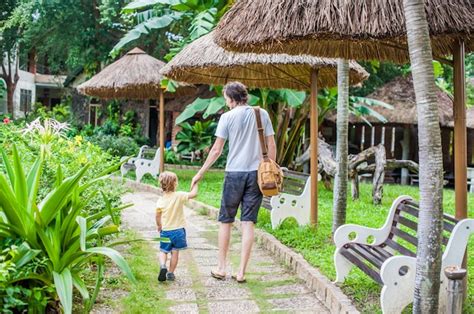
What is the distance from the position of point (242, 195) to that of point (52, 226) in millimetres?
1875

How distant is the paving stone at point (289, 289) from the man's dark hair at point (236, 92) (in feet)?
5.39

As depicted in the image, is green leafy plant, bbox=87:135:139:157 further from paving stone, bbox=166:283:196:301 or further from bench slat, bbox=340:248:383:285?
bench slat, bbox=340:248:383:285

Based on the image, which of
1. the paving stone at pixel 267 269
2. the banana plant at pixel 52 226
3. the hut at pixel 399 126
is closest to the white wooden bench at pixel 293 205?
the paving stone at pixel 267 269

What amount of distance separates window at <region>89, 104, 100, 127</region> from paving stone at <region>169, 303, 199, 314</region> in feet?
65.1

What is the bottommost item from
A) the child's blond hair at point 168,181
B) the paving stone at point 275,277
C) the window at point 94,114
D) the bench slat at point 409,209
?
the paving stone at point 275,277

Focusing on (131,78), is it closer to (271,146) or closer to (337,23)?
(271,146)

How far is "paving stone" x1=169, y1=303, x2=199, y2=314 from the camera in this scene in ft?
14.4

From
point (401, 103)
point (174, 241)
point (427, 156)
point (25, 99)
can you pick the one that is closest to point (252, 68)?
point (174, 241)

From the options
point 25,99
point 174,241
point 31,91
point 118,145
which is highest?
point 31,91

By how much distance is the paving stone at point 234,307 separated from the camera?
4.45 metres

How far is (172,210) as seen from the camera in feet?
17.0

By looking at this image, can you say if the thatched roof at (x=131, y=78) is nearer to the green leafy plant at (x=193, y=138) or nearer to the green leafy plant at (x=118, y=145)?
the green leafy plant at (x=118, y=145)

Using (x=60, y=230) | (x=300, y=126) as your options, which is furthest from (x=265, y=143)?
(x=300, y=126)

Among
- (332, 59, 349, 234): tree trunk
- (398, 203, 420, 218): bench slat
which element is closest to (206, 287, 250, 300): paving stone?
(398, 203, 420, 218): bench slat
